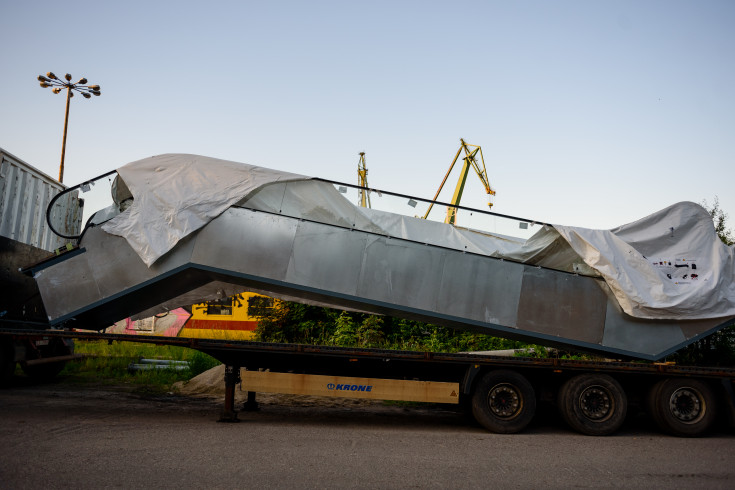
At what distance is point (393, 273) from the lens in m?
8.56

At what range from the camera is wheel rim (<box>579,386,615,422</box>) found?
26.5 feet

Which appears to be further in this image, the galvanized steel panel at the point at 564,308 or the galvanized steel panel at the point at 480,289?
the galvanized steel panel at the point at 564,308

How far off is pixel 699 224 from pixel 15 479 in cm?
1014

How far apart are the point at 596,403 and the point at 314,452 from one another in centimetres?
454

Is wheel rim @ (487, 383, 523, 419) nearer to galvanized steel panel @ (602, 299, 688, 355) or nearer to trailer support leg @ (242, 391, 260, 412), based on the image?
galvanized steel panel @ (602, 299, 688, 355)

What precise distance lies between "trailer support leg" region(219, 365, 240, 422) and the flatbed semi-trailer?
14 mm

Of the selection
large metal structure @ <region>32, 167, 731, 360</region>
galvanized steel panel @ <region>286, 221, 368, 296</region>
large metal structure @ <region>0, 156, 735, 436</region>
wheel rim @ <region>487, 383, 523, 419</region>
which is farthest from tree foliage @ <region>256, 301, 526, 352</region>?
wheel rim @ <region>487, 383, 523, 419</region>

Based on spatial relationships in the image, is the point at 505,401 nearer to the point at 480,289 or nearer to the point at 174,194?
the point at 480,289

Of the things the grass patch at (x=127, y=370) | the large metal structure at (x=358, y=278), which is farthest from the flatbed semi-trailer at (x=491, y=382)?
the grass patch at (x=127, y=370)

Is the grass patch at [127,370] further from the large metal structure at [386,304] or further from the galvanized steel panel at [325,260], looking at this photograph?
the galvanized steel panel at [325,260]

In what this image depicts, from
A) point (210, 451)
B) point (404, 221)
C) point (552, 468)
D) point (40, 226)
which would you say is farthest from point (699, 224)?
point (40, 226)

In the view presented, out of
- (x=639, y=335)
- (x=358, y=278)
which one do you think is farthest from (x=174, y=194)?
(x=639, y=335)

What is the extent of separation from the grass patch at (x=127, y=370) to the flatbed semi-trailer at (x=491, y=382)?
4438 mm

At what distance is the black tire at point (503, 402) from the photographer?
25.9 feet
